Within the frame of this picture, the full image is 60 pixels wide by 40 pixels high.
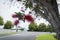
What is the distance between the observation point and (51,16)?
3.83m

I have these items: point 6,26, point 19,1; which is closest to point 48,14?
point 19,1

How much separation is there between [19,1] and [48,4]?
702mm

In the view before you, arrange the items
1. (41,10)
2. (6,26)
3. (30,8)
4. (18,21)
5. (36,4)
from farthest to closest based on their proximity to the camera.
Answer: (6,26)
(30,8)
(41,10)
(36,4)
(18,21)

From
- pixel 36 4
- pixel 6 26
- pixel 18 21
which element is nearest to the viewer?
pixel 18 21

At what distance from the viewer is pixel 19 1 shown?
425cm

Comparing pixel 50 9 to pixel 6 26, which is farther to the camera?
pixel 6 26

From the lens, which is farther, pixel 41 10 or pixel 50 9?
pixel 41 10

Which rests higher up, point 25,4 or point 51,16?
point 25,4

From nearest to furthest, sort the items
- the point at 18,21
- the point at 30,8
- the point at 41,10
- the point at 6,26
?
the point at 18,21
the point at 41,10
the point at 30,8
the point at 6,26

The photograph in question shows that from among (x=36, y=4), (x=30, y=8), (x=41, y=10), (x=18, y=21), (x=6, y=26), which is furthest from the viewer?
(x=6, y=26)

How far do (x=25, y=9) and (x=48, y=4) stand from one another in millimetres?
860

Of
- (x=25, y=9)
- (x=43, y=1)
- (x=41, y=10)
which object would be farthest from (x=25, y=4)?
(x=43, y=1)

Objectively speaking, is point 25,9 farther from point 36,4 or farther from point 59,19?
point 59,19

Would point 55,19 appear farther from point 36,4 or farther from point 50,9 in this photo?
point 36,4
